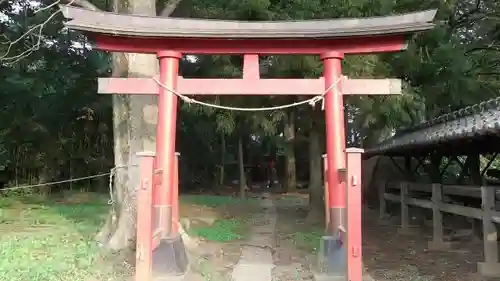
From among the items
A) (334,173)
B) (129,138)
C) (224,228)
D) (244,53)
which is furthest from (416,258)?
(129,138)

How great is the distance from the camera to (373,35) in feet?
19.9

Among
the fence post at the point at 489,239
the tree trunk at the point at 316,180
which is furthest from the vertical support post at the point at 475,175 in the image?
the tree trunk at the point at 316,180

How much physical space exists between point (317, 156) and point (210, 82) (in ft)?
22.5

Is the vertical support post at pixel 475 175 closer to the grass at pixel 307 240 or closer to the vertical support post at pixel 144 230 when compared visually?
the grass at pixel 307 240

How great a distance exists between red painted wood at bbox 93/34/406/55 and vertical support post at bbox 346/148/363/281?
6.41 ft

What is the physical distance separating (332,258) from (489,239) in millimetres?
2380

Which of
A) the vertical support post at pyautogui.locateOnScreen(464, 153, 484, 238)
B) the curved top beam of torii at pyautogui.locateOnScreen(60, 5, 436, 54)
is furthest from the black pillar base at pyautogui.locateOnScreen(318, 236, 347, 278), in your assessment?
the vertical support post at pyautogui.locateOnScreen(464, 153, 484, 238)

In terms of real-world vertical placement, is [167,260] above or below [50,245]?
above

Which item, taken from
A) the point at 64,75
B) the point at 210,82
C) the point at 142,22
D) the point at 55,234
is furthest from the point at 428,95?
the point at 64,75

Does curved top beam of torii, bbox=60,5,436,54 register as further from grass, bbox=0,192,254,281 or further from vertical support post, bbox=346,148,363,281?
grass, bbox=0,192,254,281

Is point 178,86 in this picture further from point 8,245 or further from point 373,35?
point 8,245

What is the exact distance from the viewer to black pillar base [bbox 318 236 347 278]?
5723 mm

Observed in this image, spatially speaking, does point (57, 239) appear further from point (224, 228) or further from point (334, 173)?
point (334, 173)

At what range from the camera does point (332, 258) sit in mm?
5785
